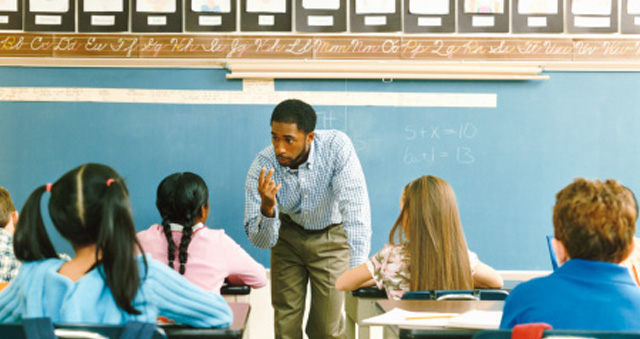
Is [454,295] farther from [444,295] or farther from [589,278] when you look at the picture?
[589,278]

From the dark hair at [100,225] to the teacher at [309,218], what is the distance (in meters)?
1.37

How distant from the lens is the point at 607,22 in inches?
137

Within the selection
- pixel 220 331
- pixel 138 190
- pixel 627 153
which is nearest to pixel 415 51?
pixel 627 153

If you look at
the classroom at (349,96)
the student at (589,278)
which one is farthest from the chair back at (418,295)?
the classroom at (349,96)

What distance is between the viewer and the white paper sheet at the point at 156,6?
3.38 metres

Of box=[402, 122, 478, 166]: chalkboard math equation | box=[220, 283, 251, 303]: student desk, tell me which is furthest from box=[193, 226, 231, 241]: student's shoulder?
box=[402, 122, 478, 166]: chalkboard math equation

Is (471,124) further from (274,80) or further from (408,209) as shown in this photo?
(408,209)

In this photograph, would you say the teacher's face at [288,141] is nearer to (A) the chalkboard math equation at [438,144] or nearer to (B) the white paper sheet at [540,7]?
(A) the chalkboard math equation at [438,144]

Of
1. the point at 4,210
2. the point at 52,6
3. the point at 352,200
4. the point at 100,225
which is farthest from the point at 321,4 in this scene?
the point at 100,225

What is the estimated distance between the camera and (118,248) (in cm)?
128

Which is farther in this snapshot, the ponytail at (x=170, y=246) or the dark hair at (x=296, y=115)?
the dark hair at (x=296, y=115)

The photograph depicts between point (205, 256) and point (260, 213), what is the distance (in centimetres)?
60

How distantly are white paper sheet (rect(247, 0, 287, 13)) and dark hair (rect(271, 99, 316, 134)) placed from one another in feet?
2.93

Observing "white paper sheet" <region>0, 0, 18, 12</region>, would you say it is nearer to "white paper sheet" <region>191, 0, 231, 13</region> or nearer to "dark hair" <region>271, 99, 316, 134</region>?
"white paper sheet" <region>191, 0, 231, 13</region>
